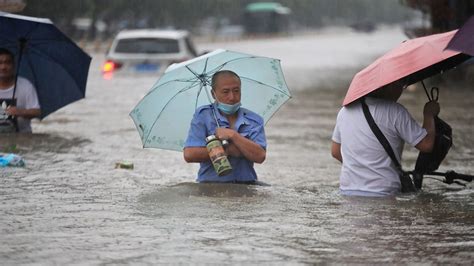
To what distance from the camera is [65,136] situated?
586 inches

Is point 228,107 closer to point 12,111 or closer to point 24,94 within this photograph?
point 12,111

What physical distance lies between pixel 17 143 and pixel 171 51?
11.8 m

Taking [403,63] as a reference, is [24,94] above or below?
below

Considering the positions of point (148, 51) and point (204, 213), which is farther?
point (148, 51)

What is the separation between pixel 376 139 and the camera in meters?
8.67

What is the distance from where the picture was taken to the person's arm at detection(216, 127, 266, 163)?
8.80 m

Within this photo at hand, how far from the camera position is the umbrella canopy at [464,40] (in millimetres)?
7758

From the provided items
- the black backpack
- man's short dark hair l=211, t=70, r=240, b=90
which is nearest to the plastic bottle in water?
man's short dark hair l=211, t=70, r=240, b=90

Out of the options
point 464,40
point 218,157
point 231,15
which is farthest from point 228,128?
point 231,15

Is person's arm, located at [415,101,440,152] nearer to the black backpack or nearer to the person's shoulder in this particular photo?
the black backpack

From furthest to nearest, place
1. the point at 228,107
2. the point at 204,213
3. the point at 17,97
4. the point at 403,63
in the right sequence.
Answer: the point at 17,97
the point at 228,107
the point at 403,63
the point at 204,213

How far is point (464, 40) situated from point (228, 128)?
211 cm

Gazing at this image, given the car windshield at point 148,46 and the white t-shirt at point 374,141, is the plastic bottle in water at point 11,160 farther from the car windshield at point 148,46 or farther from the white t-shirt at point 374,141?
the car windshield at point 148,46

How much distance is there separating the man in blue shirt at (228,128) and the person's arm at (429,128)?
1.25 meters
